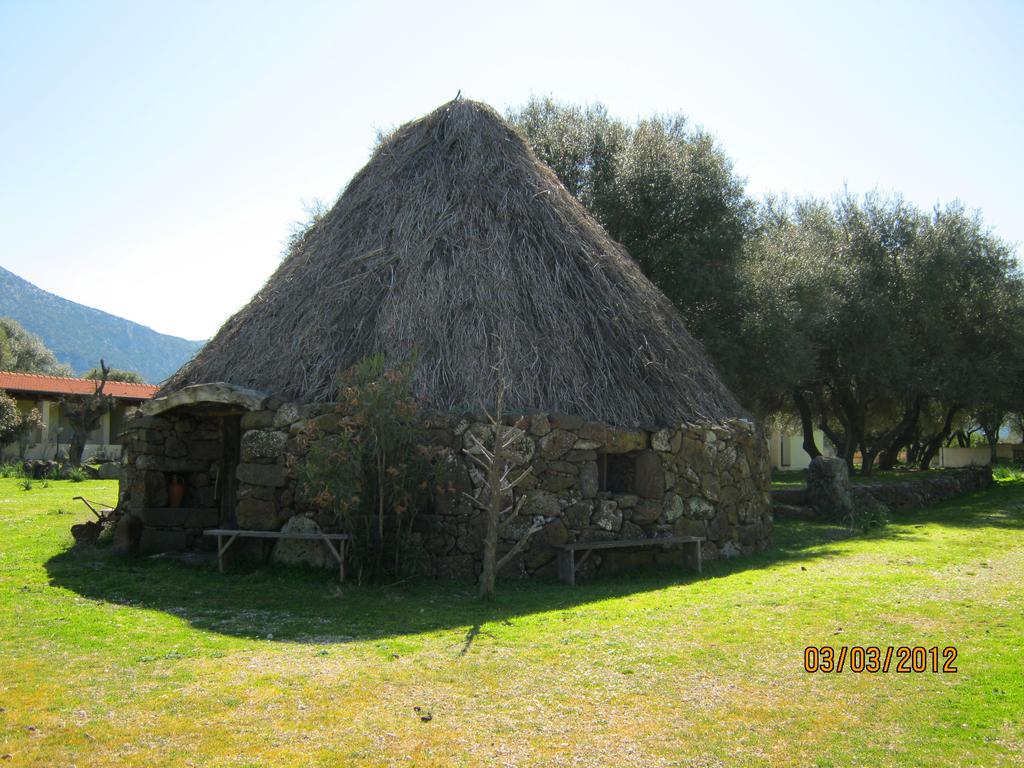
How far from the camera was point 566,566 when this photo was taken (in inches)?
422

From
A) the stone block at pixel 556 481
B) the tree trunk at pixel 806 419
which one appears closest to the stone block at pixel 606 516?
the stone block at pixel 556 481

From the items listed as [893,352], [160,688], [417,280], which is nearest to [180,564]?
[417,280]

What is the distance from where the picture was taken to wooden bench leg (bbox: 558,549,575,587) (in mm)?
10602

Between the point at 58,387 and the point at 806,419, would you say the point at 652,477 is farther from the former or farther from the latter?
the point at 58,387

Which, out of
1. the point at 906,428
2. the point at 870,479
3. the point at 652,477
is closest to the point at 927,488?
the point at 870,479

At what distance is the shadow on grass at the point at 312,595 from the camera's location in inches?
324

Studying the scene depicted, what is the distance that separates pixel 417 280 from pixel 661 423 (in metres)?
3.93

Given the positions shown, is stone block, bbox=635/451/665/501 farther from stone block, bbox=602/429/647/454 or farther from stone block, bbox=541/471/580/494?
stone block, bbox=541/471/580/494

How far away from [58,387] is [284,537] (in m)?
27.5

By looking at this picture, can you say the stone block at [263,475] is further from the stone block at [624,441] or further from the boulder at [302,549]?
the stone block at [624,441]

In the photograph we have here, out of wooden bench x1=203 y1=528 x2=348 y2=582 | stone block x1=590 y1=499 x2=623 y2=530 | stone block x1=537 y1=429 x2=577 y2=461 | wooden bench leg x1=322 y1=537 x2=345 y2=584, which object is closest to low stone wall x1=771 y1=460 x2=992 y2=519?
stone block x1=590 y1=499 x2=623 y2=530

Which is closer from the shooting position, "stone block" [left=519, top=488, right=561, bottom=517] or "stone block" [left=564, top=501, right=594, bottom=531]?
"stone block" [left=519, top=488, right=561, bottom=517]
